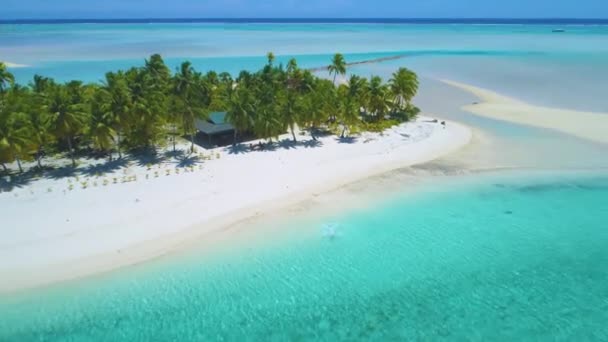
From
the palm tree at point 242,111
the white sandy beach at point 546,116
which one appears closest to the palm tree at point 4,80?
the palm tree at point 242,111

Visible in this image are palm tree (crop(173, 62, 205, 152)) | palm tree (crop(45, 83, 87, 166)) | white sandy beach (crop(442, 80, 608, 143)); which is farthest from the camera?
white sandy beach (crop(442, 80, 608, 143))

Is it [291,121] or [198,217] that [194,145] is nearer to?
[291,121]

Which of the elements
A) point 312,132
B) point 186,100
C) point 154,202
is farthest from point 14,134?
point 312,132

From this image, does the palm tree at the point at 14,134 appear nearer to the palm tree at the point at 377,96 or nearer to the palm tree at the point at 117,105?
the palm tree at the point at 117,105

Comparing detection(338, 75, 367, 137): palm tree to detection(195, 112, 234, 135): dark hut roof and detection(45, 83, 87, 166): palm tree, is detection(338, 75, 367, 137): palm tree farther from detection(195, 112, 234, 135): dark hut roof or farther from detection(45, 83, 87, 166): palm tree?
detection(45, 83, 87, 166): palm tree

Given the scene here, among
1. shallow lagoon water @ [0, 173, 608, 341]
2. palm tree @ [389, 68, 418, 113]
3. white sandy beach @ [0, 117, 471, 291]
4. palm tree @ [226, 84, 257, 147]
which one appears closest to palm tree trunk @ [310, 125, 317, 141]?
white sandy beach @ [0, 117, 471, 291]
